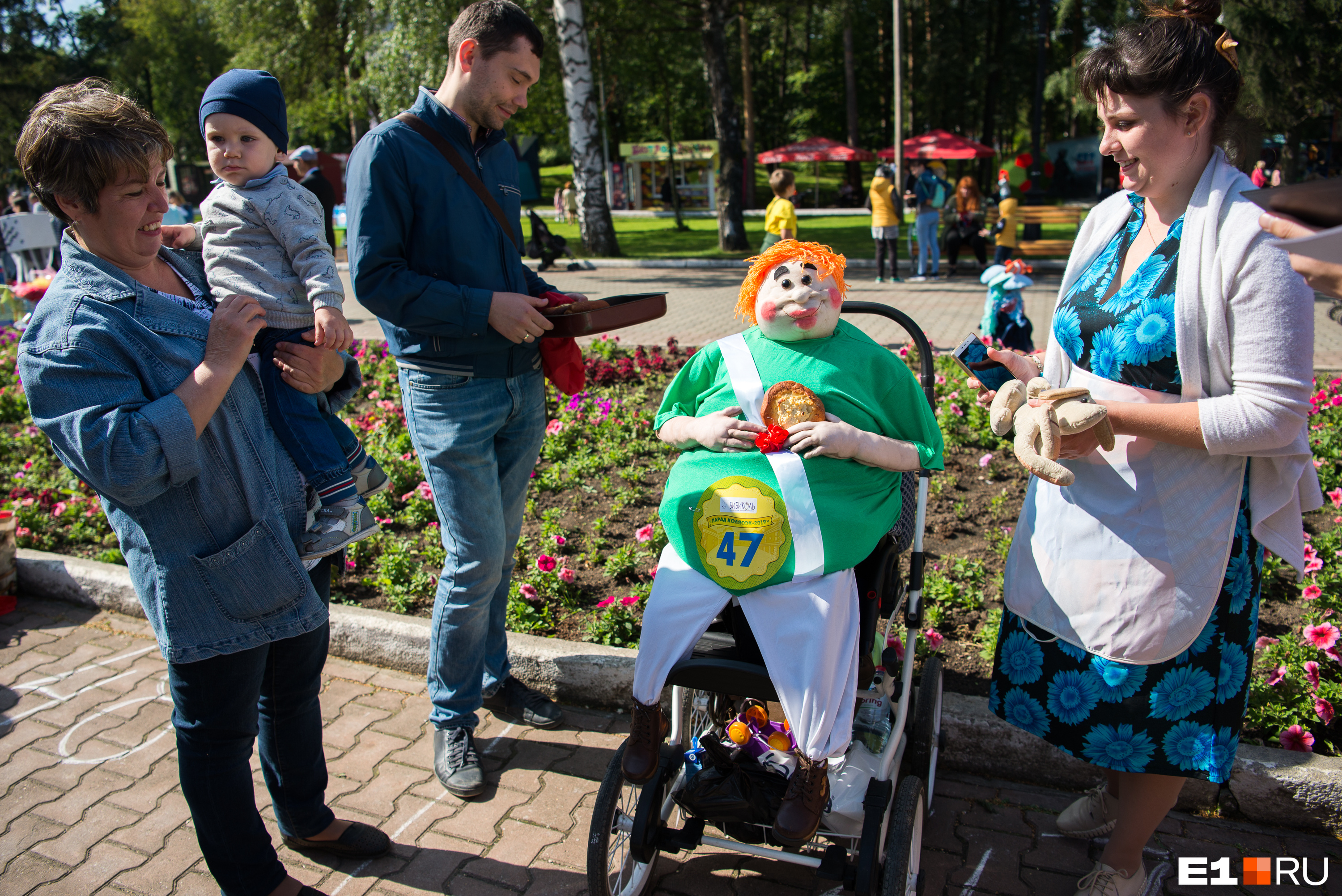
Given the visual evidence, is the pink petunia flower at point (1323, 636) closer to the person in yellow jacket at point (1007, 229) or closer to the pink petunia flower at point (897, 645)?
the pink petunia flower at point (897, 645)

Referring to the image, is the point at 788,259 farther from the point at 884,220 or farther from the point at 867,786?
the point at 884,220

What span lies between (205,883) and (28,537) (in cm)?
333

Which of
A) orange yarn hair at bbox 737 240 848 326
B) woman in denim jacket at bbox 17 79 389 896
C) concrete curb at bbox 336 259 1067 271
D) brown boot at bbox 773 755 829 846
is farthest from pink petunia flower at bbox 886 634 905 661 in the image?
concrete curb at bbox 336 259 1067 271

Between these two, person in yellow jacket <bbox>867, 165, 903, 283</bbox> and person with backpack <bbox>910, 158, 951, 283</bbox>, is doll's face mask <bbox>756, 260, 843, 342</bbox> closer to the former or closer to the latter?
person in yellow jacket <bbox>867, 165, 903, 283</bbox>

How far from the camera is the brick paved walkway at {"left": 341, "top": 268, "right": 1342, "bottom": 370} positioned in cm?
863

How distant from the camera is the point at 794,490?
2.21 metres

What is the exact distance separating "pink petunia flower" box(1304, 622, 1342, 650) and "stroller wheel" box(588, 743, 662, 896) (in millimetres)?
2360

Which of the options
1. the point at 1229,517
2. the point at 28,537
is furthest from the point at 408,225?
the point at 28,537

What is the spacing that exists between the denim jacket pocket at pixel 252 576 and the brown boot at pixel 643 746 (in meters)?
0.92

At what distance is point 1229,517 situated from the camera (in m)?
2.07

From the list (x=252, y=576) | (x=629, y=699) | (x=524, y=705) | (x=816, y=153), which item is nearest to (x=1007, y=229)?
(x=629, y=699)

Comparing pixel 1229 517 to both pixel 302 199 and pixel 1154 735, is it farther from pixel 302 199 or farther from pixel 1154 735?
pixel 302 199

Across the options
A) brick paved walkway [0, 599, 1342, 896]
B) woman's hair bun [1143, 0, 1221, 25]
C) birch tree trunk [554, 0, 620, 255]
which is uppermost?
birch tree trunk [554, 0, 620, 255]

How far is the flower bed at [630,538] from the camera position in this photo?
3082 mm
